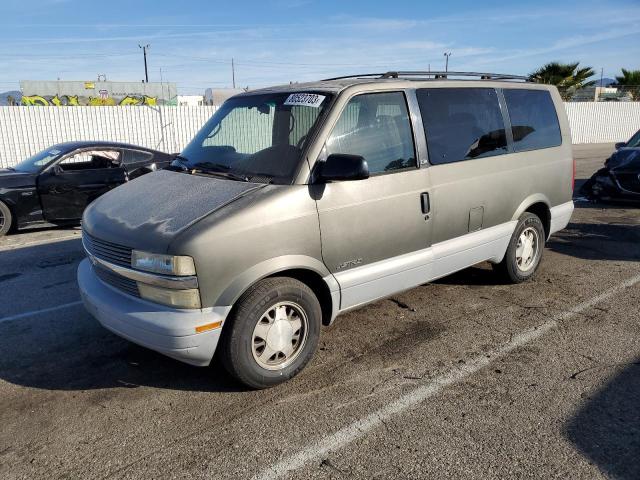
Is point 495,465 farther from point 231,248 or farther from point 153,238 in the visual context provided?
point 153,238

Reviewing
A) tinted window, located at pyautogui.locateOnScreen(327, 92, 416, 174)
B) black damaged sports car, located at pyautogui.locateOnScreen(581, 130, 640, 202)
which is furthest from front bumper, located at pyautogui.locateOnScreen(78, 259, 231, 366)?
black damaged sports car, located at pyautogui.locateOnScreen(581, 130, 640, 202)

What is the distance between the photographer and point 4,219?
26.7 ft

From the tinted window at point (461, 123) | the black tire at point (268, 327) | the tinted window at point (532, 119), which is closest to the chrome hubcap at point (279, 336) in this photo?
the black tire at point (268, 327)

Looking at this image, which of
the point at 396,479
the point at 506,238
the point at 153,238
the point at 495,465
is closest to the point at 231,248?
the point at 153,238

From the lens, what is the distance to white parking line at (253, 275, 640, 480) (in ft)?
8.99

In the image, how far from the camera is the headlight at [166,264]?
118 inches

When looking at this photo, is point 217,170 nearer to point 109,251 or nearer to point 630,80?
point 109,251

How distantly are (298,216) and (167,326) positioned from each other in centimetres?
107

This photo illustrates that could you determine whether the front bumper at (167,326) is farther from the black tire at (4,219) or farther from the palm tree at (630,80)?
the palm tree at (630,80)

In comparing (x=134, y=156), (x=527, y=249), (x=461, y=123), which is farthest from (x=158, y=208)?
(x=134, y=156)

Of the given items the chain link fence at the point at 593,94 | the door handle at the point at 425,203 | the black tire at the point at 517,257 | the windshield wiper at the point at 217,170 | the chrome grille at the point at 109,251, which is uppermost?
the chain link fence at the point at 593,94

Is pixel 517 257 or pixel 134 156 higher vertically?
pixel 134 156

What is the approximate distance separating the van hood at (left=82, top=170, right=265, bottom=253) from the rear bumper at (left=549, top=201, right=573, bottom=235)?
3714mm

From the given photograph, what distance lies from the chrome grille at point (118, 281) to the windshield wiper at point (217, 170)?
1.02m
